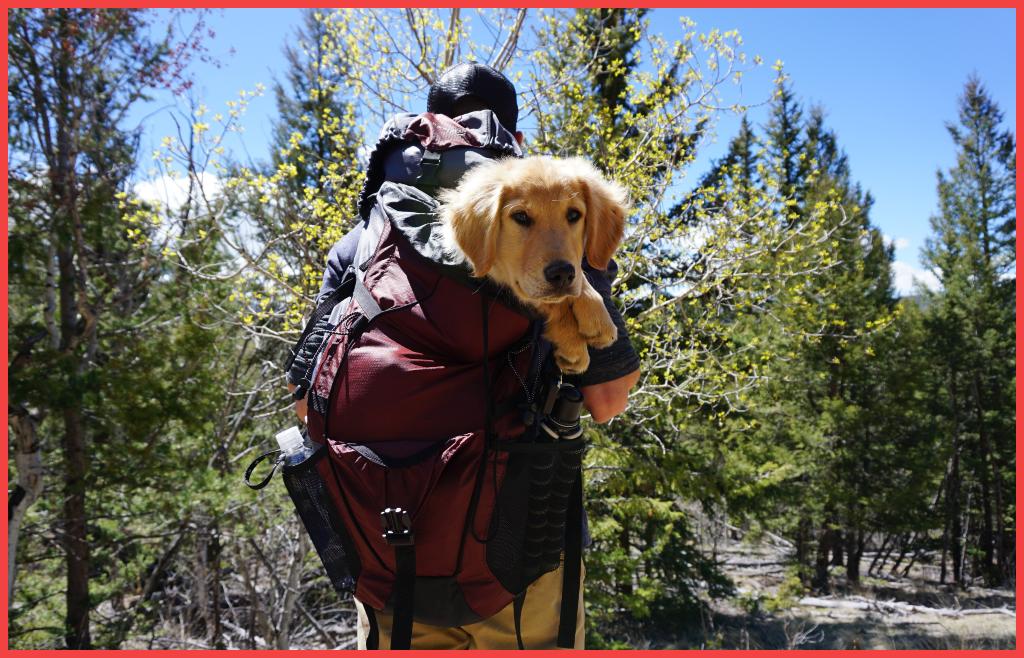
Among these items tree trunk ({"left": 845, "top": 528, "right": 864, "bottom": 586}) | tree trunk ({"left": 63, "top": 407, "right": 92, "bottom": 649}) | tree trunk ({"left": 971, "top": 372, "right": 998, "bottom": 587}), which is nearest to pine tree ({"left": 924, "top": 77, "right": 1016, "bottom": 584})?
tree trunk ({"left": 971, "top": 372, "right": 998, "bottom": 587})

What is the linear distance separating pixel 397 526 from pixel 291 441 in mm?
466

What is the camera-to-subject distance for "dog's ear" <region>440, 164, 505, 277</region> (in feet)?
5.03

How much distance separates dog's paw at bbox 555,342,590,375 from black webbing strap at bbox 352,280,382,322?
1.41 ft

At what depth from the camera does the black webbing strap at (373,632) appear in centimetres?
164

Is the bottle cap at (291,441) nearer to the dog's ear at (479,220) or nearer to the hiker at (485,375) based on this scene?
the hiker at (485,375)

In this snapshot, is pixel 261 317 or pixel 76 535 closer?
pixel 261 317

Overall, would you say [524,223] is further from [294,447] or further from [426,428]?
[294,447]

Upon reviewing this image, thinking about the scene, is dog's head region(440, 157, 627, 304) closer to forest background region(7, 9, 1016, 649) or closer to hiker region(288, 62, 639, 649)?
hiker region(288, 62, 639, 649)

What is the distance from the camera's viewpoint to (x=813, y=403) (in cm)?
2006

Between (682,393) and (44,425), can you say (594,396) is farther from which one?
(44,425)

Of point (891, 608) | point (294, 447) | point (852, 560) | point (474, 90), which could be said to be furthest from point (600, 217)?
point (852, 560)

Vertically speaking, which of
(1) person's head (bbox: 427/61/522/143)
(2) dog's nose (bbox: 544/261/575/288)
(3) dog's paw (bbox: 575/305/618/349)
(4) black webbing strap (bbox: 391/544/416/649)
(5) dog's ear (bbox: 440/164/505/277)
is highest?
(1) person's head (bbox: 427/61/522/143)

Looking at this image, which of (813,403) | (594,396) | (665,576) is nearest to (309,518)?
(594,396)

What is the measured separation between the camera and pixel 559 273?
1.50 metres
